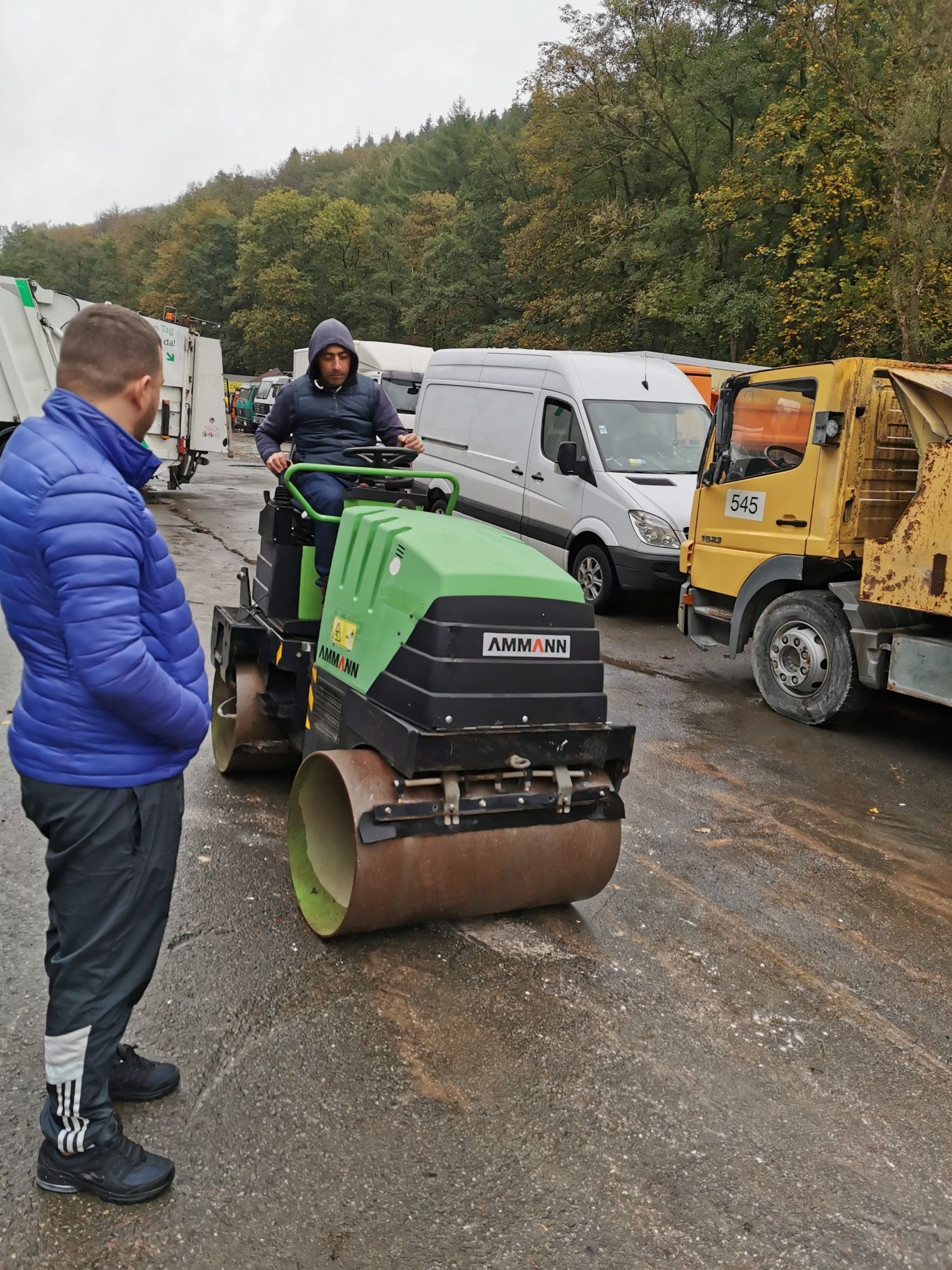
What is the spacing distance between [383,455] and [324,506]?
469mm

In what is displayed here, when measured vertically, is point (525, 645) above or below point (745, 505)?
below

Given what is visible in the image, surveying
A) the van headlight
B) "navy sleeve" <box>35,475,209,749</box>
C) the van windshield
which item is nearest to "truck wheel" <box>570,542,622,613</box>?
the van headlight

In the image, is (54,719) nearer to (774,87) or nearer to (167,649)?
(167,649)

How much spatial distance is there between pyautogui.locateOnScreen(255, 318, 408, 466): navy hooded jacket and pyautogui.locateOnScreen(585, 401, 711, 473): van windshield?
17.8ft

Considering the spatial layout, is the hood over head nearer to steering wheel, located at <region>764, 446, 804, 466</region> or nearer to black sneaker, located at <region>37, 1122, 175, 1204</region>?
steering wheel, located at <region>764, 446, 804, 466</region>

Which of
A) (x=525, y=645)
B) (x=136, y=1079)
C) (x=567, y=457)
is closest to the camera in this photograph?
(x=136, y=1079)

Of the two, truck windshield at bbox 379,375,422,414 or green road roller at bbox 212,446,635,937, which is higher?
truck windshield at bbox 379,375,422,414

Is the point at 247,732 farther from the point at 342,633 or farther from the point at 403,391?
the point at 403,391

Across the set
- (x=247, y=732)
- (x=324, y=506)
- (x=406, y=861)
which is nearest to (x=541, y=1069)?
(x=406, y=861)

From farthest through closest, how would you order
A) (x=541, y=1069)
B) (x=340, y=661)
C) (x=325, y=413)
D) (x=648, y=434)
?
(x=648, y=434)
(x=325, y=413)
(x=340, y=661)
(x=541, y=1069)

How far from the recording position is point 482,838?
136 inches

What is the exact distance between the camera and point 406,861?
3.35 metres

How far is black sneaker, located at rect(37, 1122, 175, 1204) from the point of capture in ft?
7.71

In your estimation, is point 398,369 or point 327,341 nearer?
point 327,341
